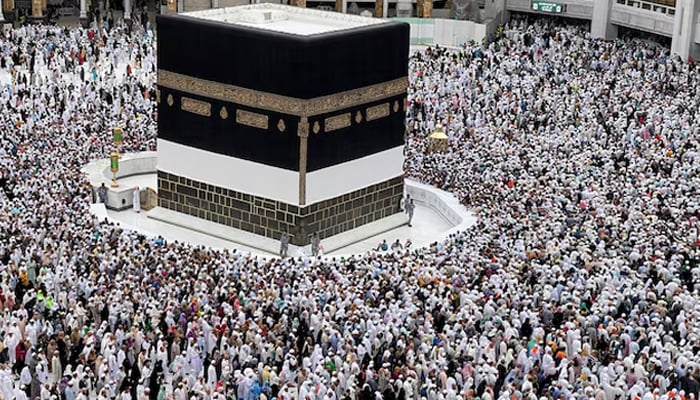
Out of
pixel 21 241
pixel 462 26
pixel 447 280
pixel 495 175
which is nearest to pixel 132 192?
pixel 21 241

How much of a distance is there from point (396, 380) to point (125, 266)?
6.68 m

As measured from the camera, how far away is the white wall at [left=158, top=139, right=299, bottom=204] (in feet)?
93.1

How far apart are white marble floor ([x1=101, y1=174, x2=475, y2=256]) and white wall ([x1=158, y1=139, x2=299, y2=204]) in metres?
1.29

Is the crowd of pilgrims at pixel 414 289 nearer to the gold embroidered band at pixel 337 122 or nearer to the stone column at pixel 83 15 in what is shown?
the gold embroidered band at pixel 337 122

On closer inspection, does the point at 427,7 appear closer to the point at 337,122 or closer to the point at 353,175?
the point at 353,175

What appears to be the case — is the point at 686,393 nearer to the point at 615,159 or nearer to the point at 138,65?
the point at 615,159

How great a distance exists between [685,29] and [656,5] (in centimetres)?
344

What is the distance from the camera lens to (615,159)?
1252 inches

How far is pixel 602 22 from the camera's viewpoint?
5172cm

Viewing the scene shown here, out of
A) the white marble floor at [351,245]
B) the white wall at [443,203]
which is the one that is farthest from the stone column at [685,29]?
the white marble floor at [351,245]

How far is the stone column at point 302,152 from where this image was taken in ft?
90.8

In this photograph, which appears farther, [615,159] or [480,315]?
[615,159]

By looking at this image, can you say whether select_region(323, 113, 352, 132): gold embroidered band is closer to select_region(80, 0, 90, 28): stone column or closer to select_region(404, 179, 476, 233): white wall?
select_region(404, 179, 476, 233): white wall

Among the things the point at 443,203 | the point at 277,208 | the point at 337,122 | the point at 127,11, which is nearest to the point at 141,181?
the point at 277,208
